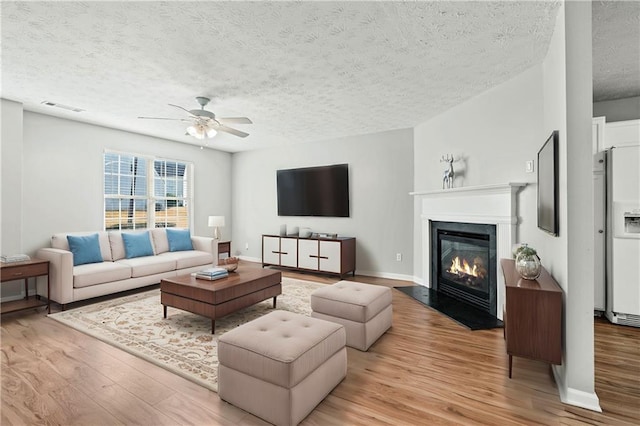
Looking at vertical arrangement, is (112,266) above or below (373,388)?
above

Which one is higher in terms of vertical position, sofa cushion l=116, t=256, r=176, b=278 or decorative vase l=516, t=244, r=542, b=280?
decorative vase l=516, t=244, r=542, b=280

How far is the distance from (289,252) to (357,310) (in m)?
3.28

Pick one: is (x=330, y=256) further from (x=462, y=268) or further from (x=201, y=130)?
(x=201, y=130)

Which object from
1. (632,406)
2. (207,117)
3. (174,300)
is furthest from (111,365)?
(632,406)

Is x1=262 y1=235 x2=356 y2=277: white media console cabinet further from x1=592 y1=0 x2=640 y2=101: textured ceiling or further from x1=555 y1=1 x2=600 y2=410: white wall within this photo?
x1=592 y1=0 x2=640 y2=101: textured ceiling

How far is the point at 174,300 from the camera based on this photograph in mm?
3141

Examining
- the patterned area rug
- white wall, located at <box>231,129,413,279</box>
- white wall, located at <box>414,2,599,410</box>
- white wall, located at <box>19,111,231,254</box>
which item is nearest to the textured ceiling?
white wall, located at <box>414,2,599,410</box>

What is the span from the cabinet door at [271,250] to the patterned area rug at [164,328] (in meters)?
1.71

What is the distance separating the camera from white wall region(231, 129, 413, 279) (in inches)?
197

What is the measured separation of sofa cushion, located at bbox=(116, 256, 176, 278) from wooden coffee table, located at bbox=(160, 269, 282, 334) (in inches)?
50.4

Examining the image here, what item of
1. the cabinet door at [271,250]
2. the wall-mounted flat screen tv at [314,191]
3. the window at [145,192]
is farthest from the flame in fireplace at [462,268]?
the window at [145,192]

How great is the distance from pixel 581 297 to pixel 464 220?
196 cm

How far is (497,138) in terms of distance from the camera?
3.41 metres

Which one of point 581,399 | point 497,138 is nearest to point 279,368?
point 581,399
